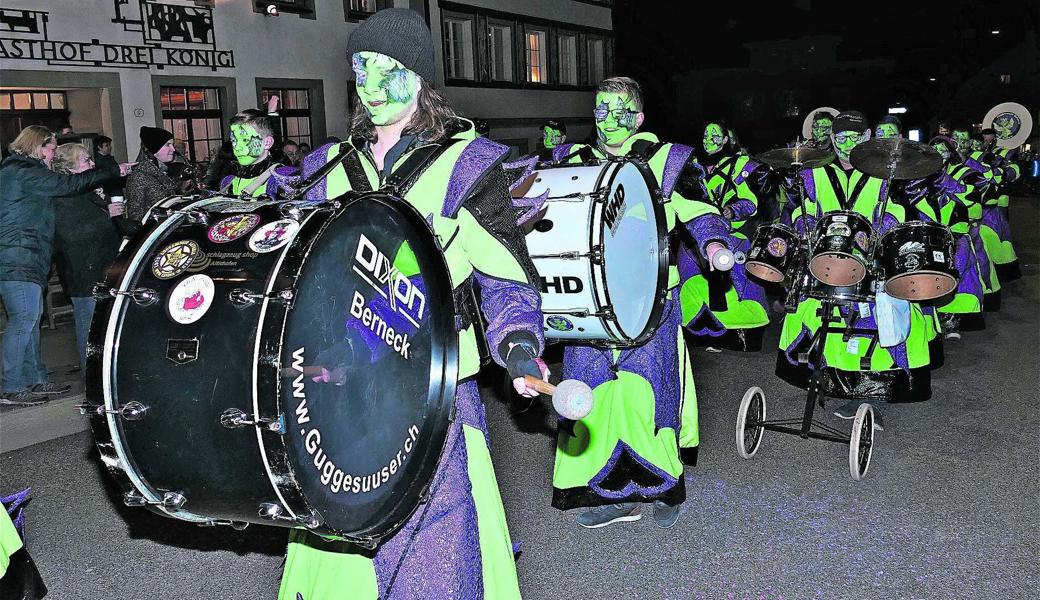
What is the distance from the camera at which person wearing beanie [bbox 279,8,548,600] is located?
2.36 meters

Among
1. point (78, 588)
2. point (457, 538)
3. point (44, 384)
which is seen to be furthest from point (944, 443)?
point (44, 384)

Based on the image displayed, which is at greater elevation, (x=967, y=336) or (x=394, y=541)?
(x=394, y=541)

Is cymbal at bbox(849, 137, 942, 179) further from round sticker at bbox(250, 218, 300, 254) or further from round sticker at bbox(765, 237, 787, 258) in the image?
round sticker at bbox(250, 218, 300, 254)

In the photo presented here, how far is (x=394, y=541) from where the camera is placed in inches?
93.2

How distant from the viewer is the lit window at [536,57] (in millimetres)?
22328

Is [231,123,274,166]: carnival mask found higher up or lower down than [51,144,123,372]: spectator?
higher up

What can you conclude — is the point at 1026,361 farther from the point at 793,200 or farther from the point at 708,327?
the point at 793,200

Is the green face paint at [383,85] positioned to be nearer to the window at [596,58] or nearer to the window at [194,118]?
the window at [194,118]

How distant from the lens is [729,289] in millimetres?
8227

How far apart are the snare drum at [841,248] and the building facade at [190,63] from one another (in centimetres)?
909

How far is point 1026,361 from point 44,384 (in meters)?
7.40

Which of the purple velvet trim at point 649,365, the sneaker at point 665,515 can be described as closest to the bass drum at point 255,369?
the purple velvet trim at point 649,365

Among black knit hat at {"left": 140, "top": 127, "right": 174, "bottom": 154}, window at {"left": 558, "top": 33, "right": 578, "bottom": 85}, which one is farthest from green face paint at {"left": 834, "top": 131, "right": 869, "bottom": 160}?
window at {"left": 558, "top": 33, "right": 578, "bottom": 85}

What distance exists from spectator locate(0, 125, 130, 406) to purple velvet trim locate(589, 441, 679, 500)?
12.9 ft
